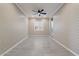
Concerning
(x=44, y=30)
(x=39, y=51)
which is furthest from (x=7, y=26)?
(x=44, y=30)

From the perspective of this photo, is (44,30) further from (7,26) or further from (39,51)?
(7,26)

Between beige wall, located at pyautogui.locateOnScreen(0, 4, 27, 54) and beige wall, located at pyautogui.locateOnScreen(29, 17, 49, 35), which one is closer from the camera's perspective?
beige wall, located at pyautogui.locateOnScreen(0, 4, 27, 54)

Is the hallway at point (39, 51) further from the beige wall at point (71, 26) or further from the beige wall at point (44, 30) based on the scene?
the beige wall at point (44, 30)

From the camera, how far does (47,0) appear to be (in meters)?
1.87

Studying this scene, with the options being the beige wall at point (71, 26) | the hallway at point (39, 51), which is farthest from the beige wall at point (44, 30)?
the beige wall at point (71, 26)

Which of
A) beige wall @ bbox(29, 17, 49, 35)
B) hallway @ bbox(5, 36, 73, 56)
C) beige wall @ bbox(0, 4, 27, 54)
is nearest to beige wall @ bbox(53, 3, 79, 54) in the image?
hallway @ bbox(5, 36, 73, 56)

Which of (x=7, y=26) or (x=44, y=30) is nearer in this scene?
(x=7, y=26)

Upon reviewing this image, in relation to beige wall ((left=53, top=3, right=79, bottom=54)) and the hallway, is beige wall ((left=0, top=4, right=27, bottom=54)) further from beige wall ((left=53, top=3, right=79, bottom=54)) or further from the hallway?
beige wall ((left=53, top=3, right=79, bottom=54))

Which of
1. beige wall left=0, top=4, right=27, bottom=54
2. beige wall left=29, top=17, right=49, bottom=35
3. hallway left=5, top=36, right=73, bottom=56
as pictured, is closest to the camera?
beige wall left=0, top=4, right=27, bottom=54

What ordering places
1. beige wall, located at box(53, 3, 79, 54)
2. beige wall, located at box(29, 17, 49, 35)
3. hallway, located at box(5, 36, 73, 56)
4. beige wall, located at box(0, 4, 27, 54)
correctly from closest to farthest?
beige wall, located at box(0, 4, 27, 54) → beige wall, located at box(53, 3, 79, 54) → hallway, located at box(5, 36, 73, 56) → beige wall, located at box(29, 17, 49, 35)

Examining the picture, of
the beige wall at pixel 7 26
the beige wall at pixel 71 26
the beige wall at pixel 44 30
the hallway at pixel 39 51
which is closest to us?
the beige wall at pixel 7 26

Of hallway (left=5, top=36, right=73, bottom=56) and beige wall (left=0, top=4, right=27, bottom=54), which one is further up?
beige wall (left=0, top=4, right=27, bottom=54)

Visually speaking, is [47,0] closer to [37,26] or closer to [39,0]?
[39,0]

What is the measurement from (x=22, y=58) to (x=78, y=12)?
2.88m
